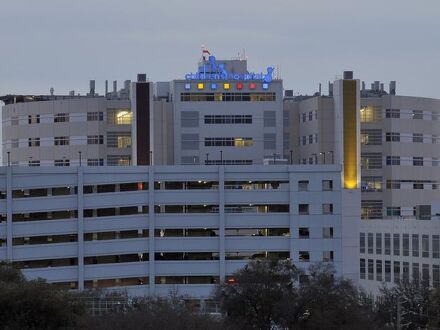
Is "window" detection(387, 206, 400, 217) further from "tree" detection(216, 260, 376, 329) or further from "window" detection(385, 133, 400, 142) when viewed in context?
"tree" detection(216, 260, 376, 329)

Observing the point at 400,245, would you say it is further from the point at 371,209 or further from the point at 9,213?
the point at 9,213

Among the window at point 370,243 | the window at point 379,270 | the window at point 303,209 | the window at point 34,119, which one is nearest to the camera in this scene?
the window at point 379,270

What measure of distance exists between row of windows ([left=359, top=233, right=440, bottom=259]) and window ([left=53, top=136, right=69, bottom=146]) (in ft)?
133

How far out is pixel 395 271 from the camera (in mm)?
123750

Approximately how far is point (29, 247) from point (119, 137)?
83.5ft

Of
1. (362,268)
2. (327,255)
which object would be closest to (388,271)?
(362,268)

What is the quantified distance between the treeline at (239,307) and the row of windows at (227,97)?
52.9 metres

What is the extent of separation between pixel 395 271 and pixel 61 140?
49849mm

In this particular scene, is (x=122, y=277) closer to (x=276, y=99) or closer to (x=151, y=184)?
(x=151, y=184)

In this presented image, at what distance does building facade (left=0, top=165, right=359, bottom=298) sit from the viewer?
433 feet

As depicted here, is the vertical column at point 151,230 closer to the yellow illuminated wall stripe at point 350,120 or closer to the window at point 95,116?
the window at point 95,116

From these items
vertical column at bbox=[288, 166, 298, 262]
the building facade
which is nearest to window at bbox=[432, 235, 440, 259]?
the building facade

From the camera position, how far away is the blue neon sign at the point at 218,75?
5871 inches

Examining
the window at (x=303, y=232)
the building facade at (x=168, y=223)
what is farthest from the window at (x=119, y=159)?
the window at (x=303, y=232)
